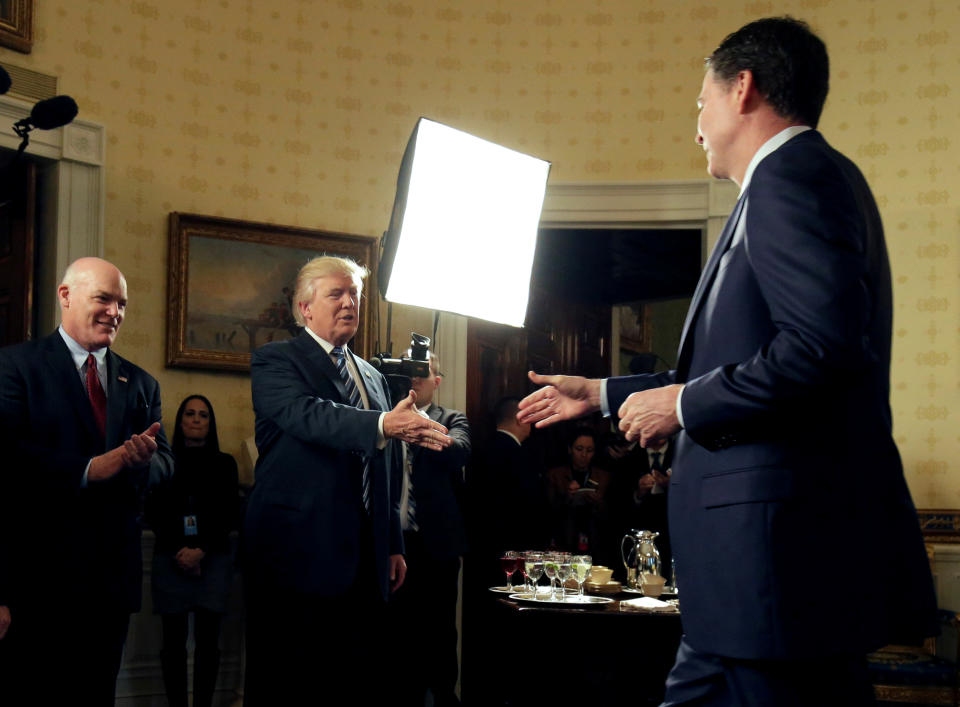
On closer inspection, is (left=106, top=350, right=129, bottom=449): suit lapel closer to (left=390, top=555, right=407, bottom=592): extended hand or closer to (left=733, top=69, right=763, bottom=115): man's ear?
(left=390, top=555, right=407, bottom=592): extended hand

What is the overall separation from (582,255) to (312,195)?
2.26 meters

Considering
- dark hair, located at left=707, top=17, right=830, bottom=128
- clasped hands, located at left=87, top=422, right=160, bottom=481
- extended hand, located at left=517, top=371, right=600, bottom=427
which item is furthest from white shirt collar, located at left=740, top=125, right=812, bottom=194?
clasped hands, located at left=87, top=422, right=160, bottom=481

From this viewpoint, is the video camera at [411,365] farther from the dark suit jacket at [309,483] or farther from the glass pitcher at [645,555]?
the glass pitcher at [645,555]

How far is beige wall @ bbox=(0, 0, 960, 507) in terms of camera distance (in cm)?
442

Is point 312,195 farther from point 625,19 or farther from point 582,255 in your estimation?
point 582,255

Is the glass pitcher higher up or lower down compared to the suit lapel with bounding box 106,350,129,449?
lower down

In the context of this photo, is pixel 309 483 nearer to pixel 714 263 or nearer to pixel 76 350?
pixel 76 350

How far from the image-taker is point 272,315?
15.2 feet

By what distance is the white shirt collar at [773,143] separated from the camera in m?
1.50

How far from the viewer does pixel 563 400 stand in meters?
1.74

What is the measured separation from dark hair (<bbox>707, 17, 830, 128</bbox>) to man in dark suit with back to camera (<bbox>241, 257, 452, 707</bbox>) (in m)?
1.41

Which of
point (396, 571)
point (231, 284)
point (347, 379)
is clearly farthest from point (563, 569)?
point (231, 284)

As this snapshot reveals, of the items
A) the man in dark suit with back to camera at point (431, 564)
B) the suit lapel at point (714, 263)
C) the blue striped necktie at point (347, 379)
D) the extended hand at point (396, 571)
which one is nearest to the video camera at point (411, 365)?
the blue striped necktie at point (347, 379)


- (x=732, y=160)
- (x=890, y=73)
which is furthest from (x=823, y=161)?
(x=890, y=73)
